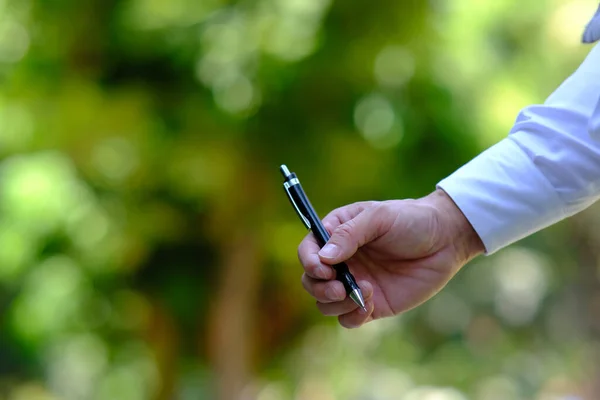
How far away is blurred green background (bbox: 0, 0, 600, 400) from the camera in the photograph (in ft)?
11.9

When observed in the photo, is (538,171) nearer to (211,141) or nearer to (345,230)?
(345,230)

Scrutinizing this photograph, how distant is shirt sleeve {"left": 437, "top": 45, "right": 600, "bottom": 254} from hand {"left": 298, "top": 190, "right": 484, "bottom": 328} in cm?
3

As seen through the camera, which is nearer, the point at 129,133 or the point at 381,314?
the point at 381,314

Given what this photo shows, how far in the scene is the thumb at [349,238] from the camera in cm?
95

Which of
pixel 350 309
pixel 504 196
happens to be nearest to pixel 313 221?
pixel 350 309

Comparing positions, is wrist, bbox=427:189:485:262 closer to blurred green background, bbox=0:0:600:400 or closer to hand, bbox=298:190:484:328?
hand, bbox=298:190:484:328

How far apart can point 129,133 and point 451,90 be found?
160 cm

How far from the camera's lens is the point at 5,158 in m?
3.74

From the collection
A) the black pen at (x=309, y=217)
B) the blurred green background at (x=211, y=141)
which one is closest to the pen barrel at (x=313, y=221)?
the black pen at (x=309, y=217)

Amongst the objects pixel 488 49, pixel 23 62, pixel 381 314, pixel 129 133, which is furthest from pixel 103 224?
pixel 381 314

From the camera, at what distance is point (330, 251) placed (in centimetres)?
95

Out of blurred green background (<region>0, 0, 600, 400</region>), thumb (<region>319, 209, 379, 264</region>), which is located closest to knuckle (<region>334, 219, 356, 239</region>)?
thumb (<region>319, 209, 379, 264</region>)

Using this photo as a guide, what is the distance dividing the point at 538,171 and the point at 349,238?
0.27 m

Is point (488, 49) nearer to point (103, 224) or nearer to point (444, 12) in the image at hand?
point (444, 12)
